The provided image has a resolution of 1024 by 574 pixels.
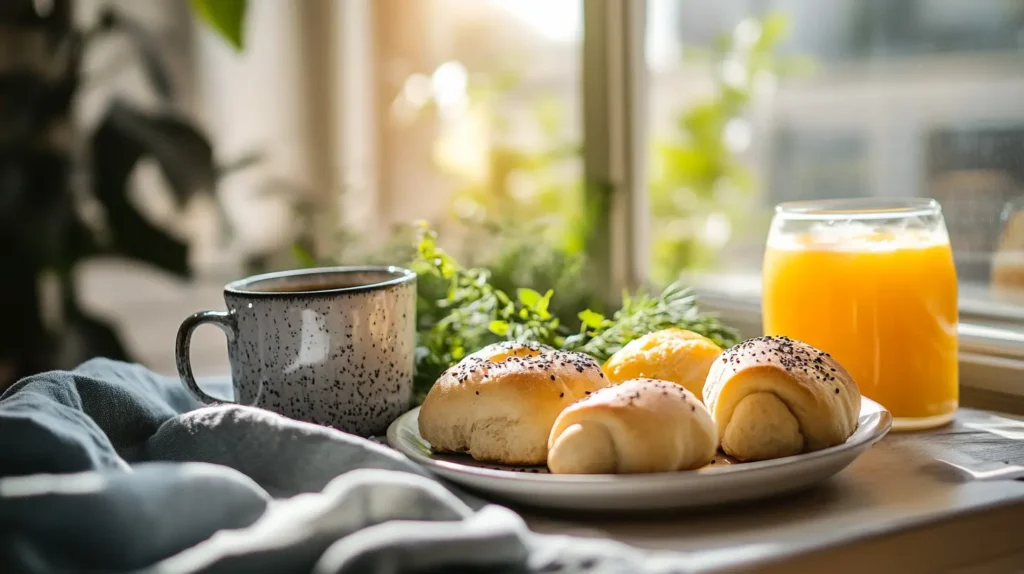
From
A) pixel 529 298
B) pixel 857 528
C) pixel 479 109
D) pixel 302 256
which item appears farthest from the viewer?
pixel 479 109

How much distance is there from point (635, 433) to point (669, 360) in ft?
0.58

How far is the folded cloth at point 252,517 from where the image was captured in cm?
50

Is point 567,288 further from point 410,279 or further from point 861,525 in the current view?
point 861,525

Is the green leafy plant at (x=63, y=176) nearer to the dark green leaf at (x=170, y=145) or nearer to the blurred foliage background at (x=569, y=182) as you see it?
the dark green leaf at (x=170, y=145)

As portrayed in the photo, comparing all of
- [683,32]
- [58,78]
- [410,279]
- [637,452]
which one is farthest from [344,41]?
[637,452]

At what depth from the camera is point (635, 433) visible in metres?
0.59

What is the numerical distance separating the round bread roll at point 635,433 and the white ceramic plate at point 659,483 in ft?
0.05

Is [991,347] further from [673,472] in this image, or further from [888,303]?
[673,472]

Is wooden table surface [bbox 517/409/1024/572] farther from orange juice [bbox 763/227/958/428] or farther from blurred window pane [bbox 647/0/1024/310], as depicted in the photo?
blurred window pane [bbox 647/0/1024/310]

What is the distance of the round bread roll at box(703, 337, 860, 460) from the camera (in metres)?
0.64

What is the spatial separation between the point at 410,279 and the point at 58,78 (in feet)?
4.41

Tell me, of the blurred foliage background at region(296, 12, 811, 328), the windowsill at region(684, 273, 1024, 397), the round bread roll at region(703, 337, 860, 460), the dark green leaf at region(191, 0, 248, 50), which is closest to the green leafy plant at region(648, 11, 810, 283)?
the blurred foliage background at region(296, 12, 811, 328)

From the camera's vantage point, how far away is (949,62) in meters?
1.28

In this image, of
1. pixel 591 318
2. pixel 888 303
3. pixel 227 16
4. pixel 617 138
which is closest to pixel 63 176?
pixel 227 16
